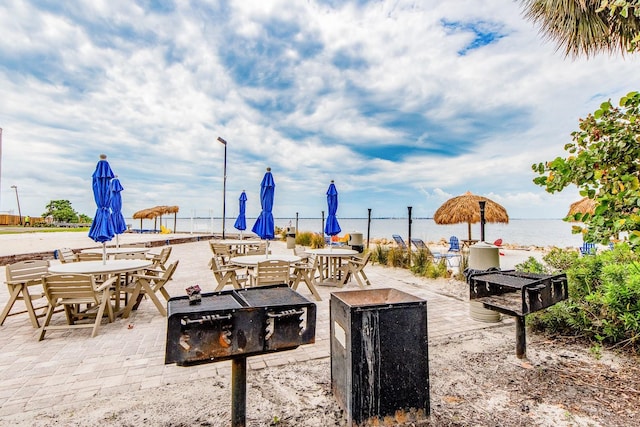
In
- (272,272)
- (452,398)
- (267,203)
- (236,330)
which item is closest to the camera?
(236,330)

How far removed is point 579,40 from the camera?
521cm

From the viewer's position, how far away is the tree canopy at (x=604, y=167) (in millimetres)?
1626

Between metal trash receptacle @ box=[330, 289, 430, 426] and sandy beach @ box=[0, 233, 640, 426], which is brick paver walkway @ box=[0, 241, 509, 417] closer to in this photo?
sandy beach @ box=[0, 233, 640, 426]

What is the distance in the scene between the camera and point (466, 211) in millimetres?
14523

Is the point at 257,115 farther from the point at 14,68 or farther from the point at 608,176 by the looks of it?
the point at 608,176

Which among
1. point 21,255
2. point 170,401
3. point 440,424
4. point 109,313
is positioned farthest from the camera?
point 21,255

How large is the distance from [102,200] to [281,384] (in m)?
3.64

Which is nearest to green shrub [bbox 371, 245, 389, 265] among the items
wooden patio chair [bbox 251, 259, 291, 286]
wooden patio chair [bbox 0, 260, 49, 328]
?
wooden patio chair [bbox 251, 259, 291, 286]

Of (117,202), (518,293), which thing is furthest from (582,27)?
(117,202)

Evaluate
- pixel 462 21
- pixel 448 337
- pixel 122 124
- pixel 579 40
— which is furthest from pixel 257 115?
pixel 448 337

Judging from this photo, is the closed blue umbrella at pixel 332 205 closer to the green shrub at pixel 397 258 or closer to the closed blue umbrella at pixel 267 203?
the closed blue umbrella at pixel 267 203

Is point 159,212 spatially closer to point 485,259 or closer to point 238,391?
point 485,259

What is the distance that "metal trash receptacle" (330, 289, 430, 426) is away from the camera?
1867mm

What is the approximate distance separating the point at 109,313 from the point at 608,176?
534 cm
